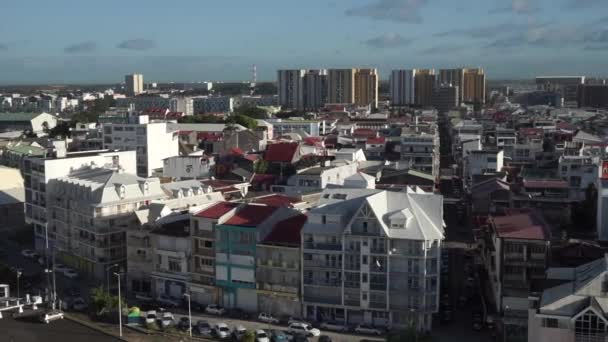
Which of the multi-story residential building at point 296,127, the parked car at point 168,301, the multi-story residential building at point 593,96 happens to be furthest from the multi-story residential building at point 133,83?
the parked car at point 168,301

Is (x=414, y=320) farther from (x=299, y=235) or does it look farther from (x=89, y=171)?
(x=89, y=171)

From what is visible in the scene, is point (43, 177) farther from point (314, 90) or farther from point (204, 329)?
point (314, 90)

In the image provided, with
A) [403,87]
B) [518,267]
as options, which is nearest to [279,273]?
[518,267]

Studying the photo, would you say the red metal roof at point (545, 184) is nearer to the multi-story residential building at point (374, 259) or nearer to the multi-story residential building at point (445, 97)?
the multi-story residential building at point (374, 259)

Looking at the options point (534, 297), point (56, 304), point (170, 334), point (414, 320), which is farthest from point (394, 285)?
point (56, 304)

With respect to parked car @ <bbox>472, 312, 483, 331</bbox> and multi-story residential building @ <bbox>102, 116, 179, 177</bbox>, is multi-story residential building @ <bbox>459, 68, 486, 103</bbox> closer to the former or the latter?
multi-story residential building @ <bbox>102, 116, 179, 177</bbox>

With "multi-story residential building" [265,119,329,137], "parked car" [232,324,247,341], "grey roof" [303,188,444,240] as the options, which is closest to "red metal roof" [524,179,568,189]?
"grey roof" [303,188,444,240]
